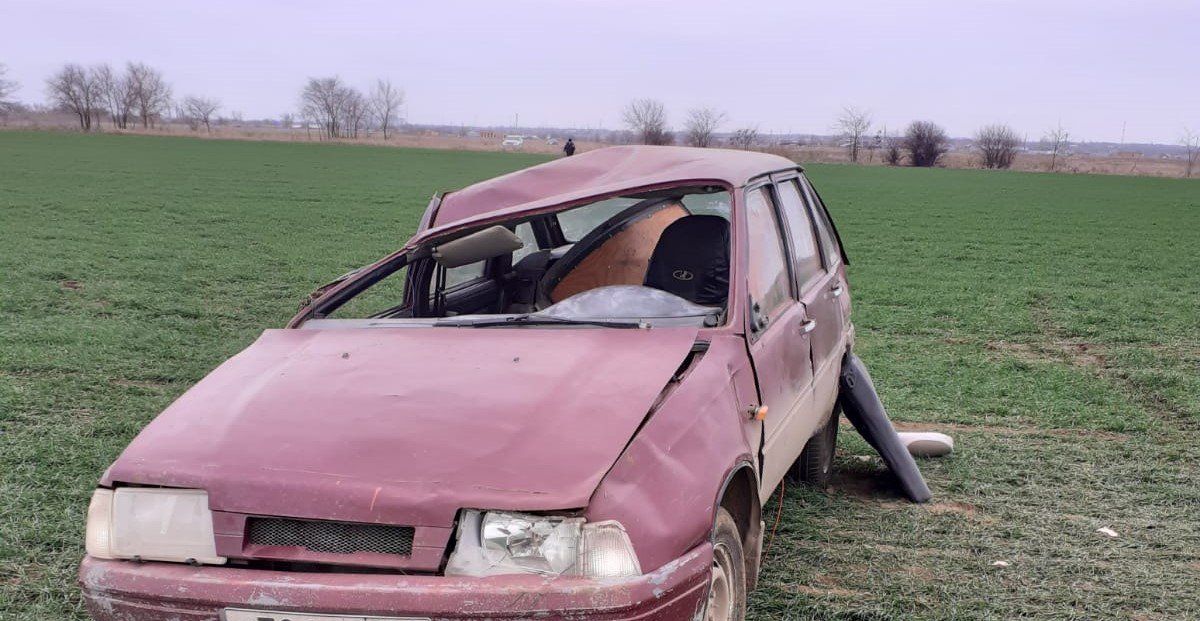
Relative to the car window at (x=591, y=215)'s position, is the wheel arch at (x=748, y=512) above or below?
below

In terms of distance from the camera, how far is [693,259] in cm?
434

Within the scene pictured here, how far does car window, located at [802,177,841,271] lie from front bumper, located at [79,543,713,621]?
294cm

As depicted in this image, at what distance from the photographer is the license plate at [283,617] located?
2344 mm

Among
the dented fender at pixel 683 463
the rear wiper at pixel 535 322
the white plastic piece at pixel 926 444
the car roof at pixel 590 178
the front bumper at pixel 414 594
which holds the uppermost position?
the car roof at pixel 590 178

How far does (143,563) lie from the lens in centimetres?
262

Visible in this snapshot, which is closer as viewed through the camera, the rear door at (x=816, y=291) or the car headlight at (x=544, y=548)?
the car headlight at (x=544, y=548)

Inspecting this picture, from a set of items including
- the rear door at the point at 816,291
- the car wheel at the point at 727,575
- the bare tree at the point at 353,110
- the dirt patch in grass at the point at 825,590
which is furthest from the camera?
the bare tree at the point at 353,110

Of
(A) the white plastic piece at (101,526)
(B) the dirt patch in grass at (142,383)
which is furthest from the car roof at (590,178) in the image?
(B) the dirt patch in grass at (142,383)

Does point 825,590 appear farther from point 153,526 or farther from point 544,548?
point 153,526

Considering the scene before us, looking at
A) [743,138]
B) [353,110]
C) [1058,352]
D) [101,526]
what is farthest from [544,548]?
[353,110]

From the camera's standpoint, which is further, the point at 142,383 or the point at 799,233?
the point at 142,383

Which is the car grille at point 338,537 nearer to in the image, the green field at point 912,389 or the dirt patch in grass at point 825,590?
the green field at point 912,389

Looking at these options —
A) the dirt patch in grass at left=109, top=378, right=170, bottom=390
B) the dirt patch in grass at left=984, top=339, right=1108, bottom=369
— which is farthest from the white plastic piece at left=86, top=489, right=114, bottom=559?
the dirt patch in grass at left=984, top=339, right=1108, bottom=369

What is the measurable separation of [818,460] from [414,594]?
3.13 meters
